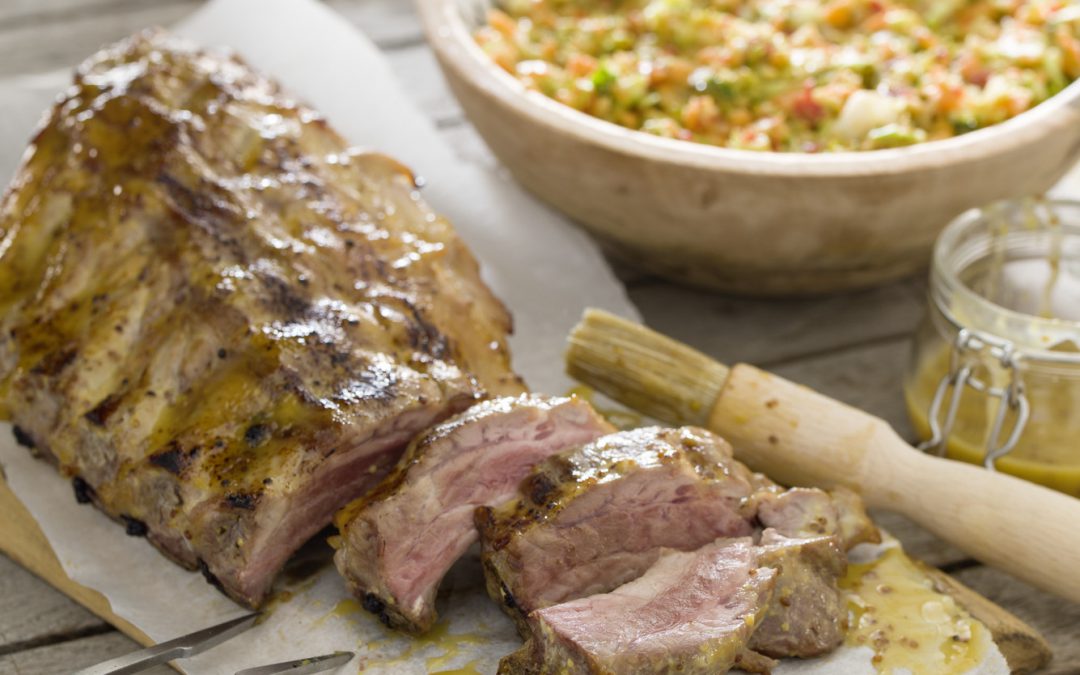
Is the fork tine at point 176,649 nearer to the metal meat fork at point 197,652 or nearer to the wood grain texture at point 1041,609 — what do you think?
the metal meat fork at point 197,652

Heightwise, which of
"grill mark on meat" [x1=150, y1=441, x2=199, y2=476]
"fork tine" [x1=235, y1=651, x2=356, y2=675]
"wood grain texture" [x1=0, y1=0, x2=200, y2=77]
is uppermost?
"grill mark on meat" [x1=150, y1=441, x2=199, y2=476]

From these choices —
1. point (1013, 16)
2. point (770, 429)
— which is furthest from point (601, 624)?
point (1013, 16)

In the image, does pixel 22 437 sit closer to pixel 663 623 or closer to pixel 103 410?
pixel 103 410

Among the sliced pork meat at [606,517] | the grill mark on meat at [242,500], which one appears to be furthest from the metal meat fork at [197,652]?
the sliced pork meat at [606,517]

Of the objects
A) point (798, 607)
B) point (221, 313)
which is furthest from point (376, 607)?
point (798, 607)

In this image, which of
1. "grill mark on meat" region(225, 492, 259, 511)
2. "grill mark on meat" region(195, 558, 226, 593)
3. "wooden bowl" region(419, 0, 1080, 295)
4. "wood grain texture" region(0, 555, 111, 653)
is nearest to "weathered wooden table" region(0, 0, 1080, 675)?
"wood grain texture" region(0, 555, 111, 653)

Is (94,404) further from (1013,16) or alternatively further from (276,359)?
(1013,16)

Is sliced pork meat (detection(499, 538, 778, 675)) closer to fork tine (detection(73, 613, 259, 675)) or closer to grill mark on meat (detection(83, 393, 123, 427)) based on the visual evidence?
fork tine (detection(73, 613, 259, 675))
